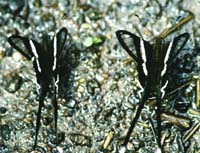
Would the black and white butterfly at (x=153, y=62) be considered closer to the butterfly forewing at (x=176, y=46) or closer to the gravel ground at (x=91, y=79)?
the butterfly forewing at (x=176, y=46)

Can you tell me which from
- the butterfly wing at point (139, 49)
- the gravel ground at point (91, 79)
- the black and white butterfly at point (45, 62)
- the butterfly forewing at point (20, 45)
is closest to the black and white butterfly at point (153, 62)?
the butterfly wing at point (139, 49)

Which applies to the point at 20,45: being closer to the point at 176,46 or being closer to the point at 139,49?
the point at 139,49

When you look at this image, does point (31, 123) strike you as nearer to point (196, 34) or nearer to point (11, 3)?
point (11, 3)

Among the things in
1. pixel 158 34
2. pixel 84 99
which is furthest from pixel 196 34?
pixel 84 99

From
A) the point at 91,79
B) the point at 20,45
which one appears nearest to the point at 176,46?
the point at 91,79

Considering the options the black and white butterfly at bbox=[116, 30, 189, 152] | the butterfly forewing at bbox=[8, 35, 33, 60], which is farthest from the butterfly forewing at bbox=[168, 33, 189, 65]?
the butterfly forewing at bbox=[8, 35, 33, 60]

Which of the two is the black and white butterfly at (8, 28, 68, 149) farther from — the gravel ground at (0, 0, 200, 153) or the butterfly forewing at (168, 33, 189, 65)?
the butterfly forewing at (168, 33, 189, 65)
